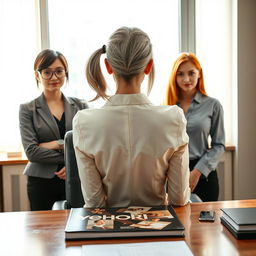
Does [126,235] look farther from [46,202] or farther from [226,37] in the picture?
[226,37]

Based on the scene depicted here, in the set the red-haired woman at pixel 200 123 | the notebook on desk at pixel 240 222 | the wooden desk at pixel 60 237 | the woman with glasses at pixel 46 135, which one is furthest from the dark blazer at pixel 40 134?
the notebook on desk at pixel 240 222

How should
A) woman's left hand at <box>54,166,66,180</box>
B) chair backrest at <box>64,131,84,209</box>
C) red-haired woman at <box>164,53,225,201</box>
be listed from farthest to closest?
1. red-haired woman at <box>164,53,225,201</box>
2. woman's left hand at <box>54,166,66,180</box>
3. chair backrest at <box>64,131,84,209</box>

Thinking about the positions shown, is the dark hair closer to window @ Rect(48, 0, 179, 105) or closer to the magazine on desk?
window @ Rect(48, 0, 179, 105)

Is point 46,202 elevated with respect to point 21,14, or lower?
lower

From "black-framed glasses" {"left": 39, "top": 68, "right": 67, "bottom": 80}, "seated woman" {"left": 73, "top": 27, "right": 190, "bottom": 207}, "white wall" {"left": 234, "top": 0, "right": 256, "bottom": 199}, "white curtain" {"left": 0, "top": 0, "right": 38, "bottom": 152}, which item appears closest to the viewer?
"seated woman" {"left": 73, "top": 27, "right": 190, "bottom": 207}

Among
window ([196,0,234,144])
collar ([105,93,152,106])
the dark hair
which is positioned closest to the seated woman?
collar ([105,93,152,106])

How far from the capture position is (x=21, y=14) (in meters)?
3.49

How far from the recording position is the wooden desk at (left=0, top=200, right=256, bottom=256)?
1.06 meters

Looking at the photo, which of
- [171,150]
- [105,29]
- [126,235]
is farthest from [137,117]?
[105,29]

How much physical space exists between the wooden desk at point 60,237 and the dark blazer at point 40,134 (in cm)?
130

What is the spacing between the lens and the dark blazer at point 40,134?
2699 mm

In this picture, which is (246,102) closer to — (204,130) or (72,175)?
(204,130)

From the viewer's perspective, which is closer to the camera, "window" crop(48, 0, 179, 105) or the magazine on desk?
the magazine on desk

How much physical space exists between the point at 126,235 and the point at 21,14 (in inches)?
114
